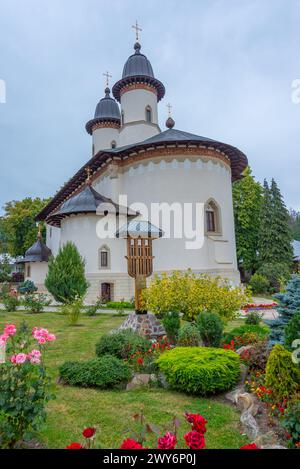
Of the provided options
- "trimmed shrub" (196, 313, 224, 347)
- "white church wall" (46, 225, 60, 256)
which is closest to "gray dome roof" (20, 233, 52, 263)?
"white church wall" (46, 225, 60, 256)

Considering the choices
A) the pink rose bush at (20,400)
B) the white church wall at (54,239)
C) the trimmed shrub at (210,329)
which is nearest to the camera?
the pink rose bush at (20,400)

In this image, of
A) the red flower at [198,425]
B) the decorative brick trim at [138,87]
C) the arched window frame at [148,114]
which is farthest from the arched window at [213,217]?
the red flower at [198,425]

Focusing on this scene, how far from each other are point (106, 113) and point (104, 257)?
637 inches

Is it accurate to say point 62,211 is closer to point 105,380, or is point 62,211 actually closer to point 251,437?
point 105,380

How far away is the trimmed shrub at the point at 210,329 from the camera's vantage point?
247 inches

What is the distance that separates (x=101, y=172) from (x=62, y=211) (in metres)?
4.32

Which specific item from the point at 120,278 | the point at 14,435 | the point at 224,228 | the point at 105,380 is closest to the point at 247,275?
the point at 224,228

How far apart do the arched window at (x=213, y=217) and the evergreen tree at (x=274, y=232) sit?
10929 mm

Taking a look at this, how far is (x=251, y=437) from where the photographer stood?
3.39 meters

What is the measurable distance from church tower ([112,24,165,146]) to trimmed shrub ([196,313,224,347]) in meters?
18.9

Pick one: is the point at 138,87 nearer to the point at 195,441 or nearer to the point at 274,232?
the point at 274,232

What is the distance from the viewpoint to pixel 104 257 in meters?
18.1

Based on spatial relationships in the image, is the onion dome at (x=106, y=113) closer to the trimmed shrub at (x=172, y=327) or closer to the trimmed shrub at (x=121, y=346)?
the trimmed shrub at (x=172, y=327)

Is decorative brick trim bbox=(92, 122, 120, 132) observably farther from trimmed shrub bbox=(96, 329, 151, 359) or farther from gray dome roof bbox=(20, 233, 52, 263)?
trimmed shrub bbox=(96, 329, 151, 359)
